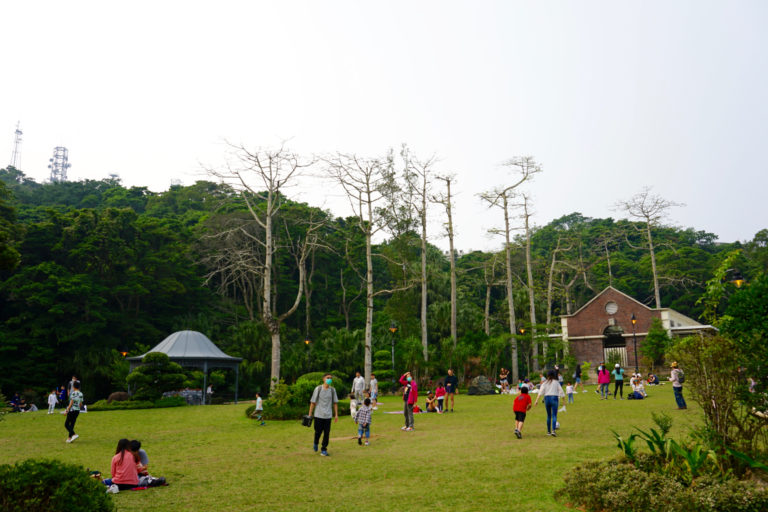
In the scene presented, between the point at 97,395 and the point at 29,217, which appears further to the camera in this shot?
the point at 29,217

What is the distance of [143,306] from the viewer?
44.2 metres

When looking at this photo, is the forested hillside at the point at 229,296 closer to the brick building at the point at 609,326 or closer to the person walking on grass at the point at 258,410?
the brick building at the point at 609,326

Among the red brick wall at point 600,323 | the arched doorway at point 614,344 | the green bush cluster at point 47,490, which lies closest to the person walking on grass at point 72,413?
the green bush cluster at point 47,490

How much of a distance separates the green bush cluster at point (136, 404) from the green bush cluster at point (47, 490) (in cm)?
2352

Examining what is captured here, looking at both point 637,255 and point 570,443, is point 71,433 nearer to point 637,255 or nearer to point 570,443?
point 570,443

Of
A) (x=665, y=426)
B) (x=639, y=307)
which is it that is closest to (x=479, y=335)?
(x=639, y=307)

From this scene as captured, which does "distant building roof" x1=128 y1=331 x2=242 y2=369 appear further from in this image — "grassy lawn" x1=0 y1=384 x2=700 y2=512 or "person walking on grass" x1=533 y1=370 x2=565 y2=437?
"person walking on grass" x1=533 y1=370 x2=565 y2=437

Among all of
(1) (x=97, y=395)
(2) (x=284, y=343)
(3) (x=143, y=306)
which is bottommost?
(1) (x=97, y=395)

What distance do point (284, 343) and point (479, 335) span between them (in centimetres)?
1498

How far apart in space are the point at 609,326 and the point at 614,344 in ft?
5.28

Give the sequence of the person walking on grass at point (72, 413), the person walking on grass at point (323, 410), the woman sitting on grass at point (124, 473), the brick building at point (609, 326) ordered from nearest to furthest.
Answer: the woman sitting on grass at point (124, 473)
the person walking on grass at point (323, 410)
the person walking on grass at point (72, 413)
the brick building at point (609, 326)

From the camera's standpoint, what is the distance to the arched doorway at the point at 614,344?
140ft

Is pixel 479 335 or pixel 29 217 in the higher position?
pixel 29 217

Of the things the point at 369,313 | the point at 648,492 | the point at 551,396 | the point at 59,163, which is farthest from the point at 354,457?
the point at 59,163
